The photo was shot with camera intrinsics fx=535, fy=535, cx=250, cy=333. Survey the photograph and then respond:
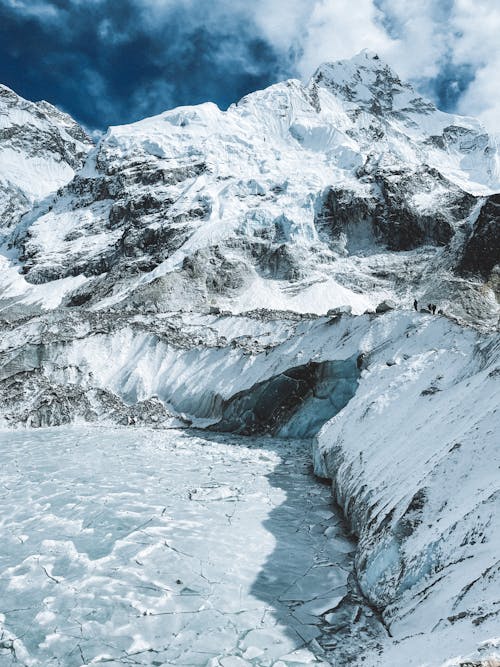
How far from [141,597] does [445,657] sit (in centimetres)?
519

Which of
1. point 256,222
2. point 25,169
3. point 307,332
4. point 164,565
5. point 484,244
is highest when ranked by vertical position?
point 484,244

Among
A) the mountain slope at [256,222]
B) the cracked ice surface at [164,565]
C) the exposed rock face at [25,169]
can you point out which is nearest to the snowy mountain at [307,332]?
the cracked ice surface at [164,565]

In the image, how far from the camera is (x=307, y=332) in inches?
1097

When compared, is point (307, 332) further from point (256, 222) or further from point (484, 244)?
point (256, 222)

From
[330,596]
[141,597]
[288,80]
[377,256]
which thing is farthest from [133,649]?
[288,80]

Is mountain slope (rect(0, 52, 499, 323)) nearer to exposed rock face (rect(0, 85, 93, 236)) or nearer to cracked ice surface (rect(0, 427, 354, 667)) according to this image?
exposed rock face (rect(0, 85, 93, 236))

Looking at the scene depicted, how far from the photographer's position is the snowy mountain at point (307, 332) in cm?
738

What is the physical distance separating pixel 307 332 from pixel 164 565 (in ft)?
63.1

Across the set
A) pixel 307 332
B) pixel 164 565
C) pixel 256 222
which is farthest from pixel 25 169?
pixel 164 565

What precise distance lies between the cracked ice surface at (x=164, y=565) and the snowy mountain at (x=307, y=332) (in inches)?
9.0

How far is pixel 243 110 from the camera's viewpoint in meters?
157

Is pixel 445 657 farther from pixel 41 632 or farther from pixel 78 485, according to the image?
pixel 78 485

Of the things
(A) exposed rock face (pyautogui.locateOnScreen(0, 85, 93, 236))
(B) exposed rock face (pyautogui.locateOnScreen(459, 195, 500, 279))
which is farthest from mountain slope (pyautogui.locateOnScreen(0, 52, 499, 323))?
(A) exposed rock face (pyautogui.locateOnScreen(0, 85, 93, 236))

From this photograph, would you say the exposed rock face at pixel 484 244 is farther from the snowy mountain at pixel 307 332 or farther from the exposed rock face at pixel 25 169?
the exposed rock face at pixel 25 169
